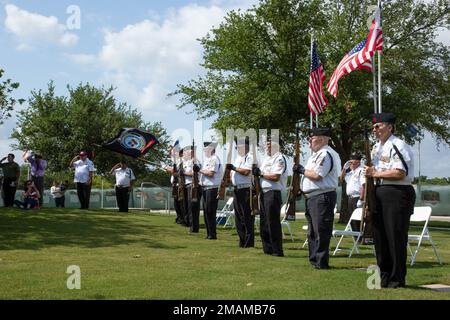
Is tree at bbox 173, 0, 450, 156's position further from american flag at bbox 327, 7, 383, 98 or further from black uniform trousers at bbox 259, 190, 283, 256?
Answer: black uniform trousers at bbox 259, 190, 283, 256

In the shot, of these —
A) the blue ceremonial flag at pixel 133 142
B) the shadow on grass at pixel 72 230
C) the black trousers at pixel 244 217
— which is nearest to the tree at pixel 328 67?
the blue ceremonial flag at pixel 133 142

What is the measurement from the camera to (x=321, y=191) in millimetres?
9172

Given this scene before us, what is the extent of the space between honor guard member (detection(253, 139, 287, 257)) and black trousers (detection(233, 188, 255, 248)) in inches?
38.5

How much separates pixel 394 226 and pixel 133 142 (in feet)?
47.0

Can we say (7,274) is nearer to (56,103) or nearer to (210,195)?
(210,195)

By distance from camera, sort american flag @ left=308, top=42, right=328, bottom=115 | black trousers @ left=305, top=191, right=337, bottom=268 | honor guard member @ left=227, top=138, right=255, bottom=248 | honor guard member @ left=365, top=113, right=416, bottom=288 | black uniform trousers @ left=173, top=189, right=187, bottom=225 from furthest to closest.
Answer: black uniform trousers @ left=173, top=189, right=187, bottom=225 < american flag @ left=308, top=42, right=328, bottom=115 < honor guard member @ left=227, top=138, right=255, bottom=248 < black trousers @ left=305, top=191, right=337, bottom=268 < honor guard member @ left=365, top=113, right=416, bottom=288

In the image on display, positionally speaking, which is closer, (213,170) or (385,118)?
(385,118)

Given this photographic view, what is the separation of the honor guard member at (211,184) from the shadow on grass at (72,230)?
1253 millimetres

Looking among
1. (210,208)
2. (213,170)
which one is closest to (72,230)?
(210,208)

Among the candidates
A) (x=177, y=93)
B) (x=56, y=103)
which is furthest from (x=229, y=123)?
(x=56, y=103)

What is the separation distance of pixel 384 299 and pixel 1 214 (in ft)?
42.0

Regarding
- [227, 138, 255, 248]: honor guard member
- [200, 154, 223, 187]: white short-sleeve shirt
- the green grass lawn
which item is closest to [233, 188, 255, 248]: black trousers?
[227, 138, 255, 248]: honor guard member

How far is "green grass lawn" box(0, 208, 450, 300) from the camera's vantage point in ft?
22.6

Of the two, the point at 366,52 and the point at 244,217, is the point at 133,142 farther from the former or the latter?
the point at 366,52
